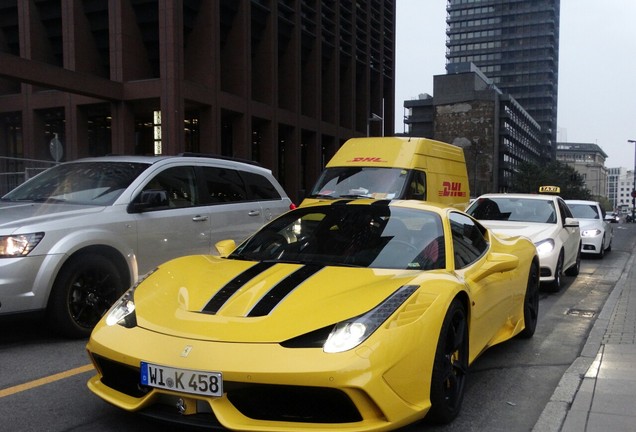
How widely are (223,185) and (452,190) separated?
297 inches

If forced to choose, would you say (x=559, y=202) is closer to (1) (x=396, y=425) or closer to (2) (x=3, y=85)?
(1) (x=396, y=425)

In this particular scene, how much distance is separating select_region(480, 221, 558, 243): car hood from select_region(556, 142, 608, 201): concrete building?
17414cm

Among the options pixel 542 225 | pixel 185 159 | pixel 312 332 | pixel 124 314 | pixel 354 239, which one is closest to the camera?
pixel 312 332

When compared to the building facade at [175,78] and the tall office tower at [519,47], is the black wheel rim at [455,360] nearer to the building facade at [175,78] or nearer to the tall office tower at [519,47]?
the building facade at [175,78]

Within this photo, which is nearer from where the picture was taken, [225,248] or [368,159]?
[225,248]

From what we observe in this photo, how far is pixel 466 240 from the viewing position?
4574 millimetres

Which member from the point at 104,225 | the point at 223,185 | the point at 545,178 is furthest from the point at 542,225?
the point at 545,178

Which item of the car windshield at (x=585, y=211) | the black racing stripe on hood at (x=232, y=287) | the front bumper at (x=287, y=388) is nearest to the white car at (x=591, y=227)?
the car windshield at (x=585, y=211)

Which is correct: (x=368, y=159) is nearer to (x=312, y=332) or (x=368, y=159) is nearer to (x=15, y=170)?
(x=312, y=332)

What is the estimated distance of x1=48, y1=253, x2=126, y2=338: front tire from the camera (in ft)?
16.8

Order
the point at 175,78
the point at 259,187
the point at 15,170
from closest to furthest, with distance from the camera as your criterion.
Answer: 1. the point at 259,187
2. the point at 15,170
3. the point at 175,78

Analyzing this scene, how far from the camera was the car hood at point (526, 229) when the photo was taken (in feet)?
29.1

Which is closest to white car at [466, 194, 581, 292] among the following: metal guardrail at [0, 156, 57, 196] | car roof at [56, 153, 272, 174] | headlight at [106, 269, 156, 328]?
car roof at [56, 153, 272, 174]

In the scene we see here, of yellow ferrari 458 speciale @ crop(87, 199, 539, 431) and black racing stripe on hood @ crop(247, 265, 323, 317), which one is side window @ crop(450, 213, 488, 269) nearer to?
yellow ferrari 458 speciale @ crop(87, 199, 539, 431)
